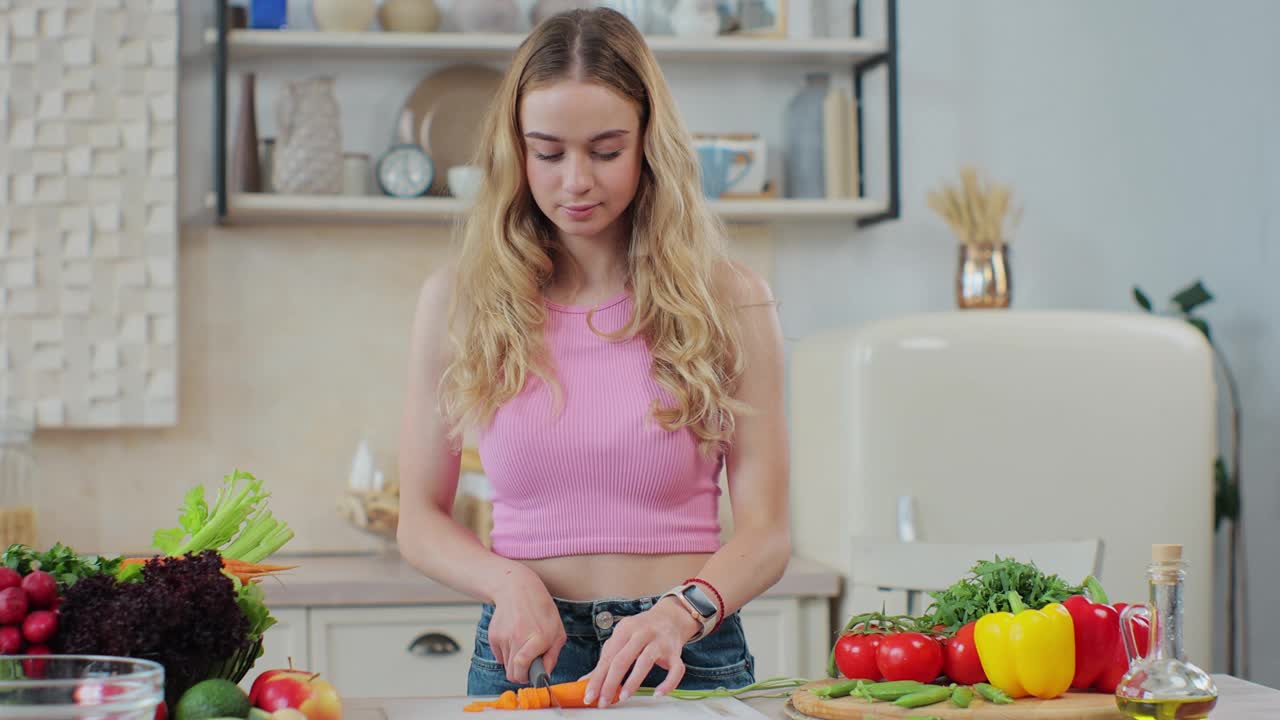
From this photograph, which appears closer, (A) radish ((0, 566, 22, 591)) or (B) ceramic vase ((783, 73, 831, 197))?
(A) radish ((0, 566, 22, 591))

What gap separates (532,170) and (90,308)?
5.27ft

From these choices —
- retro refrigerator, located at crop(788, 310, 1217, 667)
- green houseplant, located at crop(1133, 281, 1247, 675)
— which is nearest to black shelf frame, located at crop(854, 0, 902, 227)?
retro refrigerator, located at crop(788, 310, 1217, 667)

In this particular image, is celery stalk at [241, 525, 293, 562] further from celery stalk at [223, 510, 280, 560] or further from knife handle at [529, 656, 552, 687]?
knife handle at [529, 656, 552, 687]

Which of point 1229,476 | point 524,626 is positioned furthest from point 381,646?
point 1229,476

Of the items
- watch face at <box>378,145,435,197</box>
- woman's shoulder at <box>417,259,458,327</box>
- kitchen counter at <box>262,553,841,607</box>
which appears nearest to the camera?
woman's shoulder at <box>417,259,458,327</box>

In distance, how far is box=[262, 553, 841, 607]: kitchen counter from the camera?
2.34 metres

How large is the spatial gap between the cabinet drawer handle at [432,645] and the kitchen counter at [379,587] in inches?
2.4

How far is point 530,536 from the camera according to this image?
1501 mm

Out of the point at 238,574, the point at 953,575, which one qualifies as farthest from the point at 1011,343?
the point at 238,574

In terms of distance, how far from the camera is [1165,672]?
107 centimetres

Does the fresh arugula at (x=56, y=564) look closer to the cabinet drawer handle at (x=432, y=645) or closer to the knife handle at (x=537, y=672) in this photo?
the knife handle at (x=537, y=672)

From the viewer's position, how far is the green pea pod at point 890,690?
3.85 ft

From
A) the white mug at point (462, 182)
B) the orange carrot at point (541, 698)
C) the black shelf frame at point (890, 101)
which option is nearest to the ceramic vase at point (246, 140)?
the white mug at point (462, 182)

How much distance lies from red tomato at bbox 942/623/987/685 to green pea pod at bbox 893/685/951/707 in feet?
0.14
